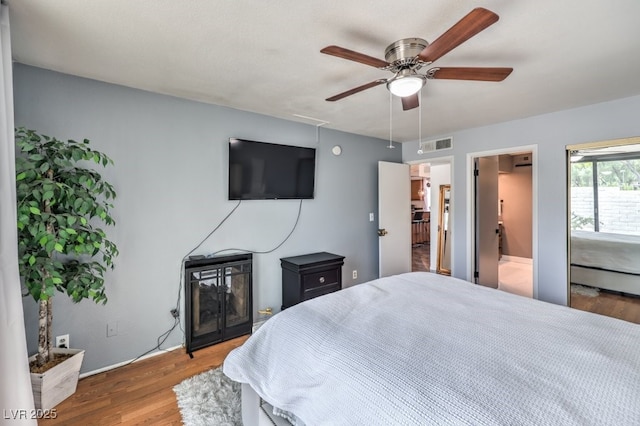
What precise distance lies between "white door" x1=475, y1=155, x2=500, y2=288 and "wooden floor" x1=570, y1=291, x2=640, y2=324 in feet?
3.18

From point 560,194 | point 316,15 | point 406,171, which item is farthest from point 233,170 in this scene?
point 560,194

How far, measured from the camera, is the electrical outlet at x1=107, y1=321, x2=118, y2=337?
7.88ft

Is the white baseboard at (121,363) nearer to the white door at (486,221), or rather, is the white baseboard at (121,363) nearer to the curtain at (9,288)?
the curtain at (9,288)

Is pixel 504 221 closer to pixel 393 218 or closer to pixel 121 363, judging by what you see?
pixel 393 218

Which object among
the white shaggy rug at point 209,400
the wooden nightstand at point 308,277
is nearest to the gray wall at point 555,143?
the wooden nightstand at point 308,277

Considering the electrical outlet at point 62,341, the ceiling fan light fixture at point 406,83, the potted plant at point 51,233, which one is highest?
the ceiling fan light fixture at point 406,83

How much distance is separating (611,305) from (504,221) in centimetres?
283

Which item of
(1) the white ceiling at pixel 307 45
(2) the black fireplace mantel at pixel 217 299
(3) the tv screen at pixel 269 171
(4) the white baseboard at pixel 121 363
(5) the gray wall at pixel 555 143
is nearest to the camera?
(1) the white ceiling at pixel 307 45

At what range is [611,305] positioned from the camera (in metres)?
3.59

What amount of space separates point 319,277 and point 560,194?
2771 millimetres

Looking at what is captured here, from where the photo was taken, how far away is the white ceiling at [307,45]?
57.8 inches

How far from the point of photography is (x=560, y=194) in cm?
315

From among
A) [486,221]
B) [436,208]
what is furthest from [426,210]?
[486,221]

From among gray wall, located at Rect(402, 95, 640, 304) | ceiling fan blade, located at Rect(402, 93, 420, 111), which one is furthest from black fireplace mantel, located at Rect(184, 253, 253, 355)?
gray wall, located at Rect(402, 95, 640, 304)
